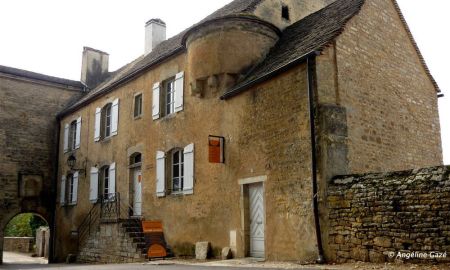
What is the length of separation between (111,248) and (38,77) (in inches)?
478

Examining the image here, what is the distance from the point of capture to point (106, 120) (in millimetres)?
19812

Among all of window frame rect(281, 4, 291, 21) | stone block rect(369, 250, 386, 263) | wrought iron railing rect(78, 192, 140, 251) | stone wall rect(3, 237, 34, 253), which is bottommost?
stone wall rect(3, 237, 34, 253)

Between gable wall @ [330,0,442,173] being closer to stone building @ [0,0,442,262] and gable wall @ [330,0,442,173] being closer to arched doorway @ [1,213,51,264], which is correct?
stone building @ [0,0,442,262]

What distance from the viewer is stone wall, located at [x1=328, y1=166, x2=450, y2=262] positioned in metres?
7.97

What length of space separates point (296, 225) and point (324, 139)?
6.46 feet

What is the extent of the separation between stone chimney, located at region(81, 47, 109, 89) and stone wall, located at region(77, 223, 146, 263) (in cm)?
1116

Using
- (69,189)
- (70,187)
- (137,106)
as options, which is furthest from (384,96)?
(69,189)

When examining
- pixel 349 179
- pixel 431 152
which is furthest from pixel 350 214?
pixel 431 152

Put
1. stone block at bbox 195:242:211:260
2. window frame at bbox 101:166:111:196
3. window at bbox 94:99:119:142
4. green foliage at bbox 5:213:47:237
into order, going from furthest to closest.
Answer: green foliage at bbox 5:213:47:237 < window frame at bbox 101:166:111:196 < window at bbox 94:99:119:142 < stone block at bbox 195:242:211:260

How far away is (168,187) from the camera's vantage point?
597 inches

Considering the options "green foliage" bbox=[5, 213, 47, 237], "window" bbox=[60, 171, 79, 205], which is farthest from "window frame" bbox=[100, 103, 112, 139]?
"green foliage" bbox=[5, 213, 47, 237]

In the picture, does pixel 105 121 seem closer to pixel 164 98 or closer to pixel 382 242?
pixel 164 98

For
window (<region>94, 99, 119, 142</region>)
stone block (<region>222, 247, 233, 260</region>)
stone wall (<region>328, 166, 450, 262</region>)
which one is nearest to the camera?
stone wall (<region>328, 166, 450, 262</region>)

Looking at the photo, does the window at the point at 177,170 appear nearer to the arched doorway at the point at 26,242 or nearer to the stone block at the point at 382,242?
the stone block at the point at 382,242
